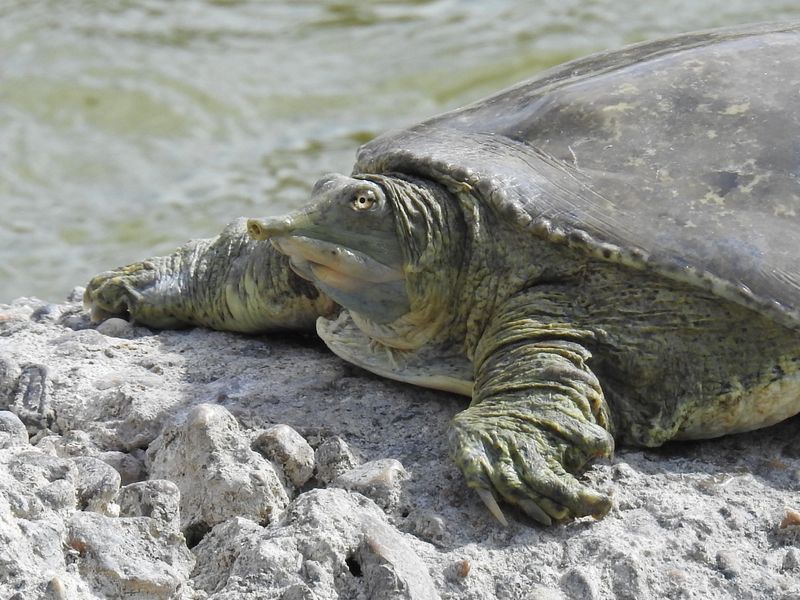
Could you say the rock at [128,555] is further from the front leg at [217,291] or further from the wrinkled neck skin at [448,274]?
the front leg at [217,291]

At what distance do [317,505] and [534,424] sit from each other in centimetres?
49

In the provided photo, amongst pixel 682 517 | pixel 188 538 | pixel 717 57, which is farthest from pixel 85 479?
pixel 717 57

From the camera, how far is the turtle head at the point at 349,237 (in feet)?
9.87

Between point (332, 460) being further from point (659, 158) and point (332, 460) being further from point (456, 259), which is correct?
point (659, 158)

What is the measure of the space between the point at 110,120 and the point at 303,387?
520 centimetres

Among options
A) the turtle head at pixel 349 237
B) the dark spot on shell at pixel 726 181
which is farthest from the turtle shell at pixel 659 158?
the turtle head at pixel 349 237

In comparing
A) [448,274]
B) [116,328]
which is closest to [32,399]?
[116,328]

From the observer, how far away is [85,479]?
2.50m

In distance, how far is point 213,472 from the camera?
8.39 ft

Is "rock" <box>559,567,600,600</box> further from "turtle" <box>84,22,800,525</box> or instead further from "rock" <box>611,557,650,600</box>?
"turtle" <box>84,22,800,525</box>

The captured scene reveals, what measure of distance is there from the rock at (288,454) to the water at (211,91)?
387 centimetres

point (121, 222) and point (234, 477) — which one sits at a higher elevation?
point (234, 477)

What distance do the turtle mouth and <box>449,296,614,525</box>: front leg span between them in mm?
305

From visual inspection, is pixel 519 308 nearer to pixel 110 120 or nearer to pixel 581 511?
pixel 581 511
